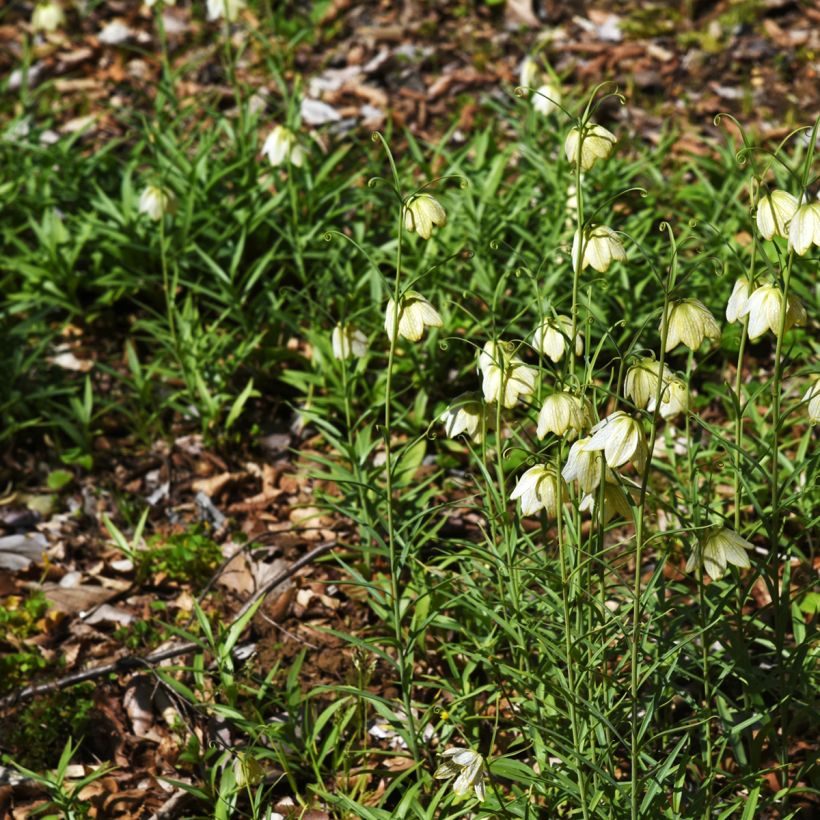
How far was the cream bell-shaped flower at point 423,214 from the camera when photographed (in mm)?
1796

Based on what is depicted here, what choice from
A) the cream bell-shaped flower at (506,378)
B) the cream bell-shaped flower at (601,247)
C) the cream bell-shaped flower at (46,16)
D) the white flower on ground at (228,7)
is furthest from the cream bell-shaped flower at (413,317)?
the cream bell-shaped flower at (46,16)

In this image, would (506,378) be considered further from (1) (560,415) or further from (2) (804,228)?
(2) (804,228)

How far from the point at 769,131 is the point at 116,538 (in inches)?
122

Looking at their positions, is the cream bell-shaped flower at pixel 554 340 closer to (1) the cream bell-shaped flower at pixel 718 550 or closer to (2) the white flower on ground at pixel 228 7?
(1) the cream bell-shaped flower at pixel 718 550

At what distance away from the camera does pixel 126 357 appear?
3.58 metres

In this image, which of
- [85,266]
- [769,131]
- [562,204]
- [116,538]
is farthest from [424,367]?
[769,131]

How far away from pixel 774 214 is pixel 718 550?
0.55 meters

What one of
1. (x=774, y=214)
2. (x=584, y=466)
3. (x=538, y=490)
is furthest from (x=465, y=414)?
(x=774, y=214)

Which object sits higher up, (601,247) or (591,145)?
(591,145)

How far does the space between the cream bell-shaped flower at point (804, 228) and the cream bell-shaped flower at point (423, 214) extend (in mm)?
551

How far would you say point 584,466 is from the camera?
1.62 m

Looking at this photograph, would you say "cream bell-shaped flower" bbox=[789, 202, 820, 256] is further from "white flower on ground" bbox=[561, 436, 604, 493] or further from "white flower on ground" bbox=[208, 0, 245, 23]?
"white flower on ground" bbox=[208, 0, 245, 23]

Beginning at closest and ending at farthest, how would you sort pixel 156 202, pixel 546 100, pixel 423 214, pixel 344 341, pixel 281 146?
pixel 423 214 → pixel 344 341 → pixel 156 202 → pixel 281 146 → pixel 546 100

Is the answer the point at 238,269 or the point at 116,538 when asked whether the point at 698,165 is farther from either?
the point at 116,538
